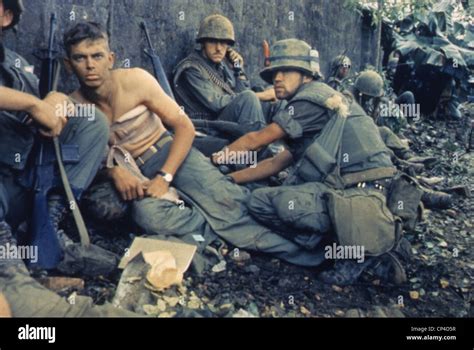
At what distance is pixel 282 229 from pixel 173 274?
104 centimetres

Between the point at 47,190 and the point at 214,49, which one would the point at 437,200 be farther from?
the point at 47,190

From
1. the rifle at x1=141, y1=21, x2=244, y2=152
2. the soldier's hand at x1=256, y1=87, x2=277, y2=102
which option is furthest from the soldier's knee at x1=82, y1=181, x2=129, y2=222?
the soldier's hand at x1=256, y1=87, x2=277, y2=102

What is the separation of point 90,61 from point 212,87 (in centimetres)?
234

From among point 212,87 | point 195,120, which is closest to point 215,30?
point 212,87

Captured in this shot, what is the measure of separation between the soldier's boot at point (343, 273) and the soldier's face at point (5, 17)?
2796mm

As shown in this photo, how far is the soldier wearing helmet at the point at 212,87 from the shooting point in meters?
6.05

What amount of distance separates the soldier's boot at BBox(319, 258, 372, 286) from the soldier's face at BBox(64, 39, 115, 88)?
2.08 meters

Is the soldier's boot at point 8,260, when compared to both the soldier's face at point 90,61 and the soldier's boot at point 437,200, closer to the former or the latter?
the soldier's face at point 90,61

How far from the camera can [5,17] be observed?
4109mm

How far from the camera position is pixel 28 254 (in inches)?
140

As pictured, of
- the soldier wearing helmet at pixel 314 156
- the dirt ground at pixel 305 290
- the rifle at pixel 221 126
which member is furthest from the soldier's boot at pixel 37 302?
the rifle at pixel 221 126

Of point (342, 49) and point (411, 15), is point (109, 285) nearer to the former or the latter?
point (342, 49)
